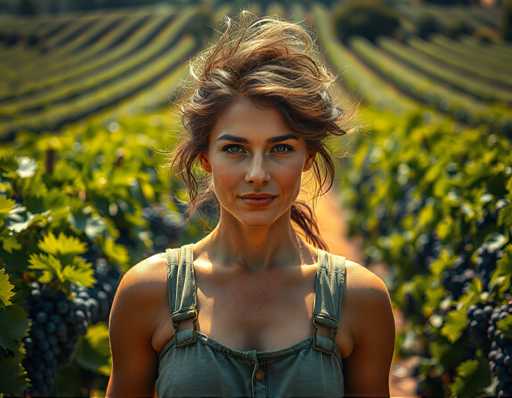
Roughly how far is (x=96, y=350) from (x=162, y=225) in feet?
7.31

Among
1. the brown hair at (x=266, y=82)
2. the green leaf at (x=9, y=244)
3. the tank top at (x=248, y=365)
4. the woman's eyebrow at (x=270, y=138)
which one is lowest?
the tank top at (x=248, y=365)

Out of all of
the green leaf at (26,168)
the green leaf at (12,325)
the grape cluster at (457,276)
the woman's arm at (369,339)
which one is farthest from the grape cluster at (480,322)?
the green leaf at (26,168)

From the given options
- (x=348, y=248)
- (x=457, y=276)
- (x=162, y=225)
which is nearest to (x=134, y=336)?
(x=457, y=276)

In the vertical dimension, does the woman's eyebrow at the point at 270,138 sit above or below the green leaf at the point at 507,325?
above

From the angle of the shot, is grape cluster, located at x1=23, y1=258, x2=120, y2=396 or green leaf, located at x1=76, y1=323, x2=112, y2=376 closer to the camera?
grape cluster, located at x1=23, y1=258, x2=120, y2=396

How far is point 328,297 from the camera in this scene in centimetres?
193

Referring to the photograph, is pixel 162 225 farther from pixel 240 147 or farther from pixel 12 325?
pixel 240 147

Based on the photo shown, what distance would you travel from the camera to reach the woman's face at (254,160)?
1910 millimetres

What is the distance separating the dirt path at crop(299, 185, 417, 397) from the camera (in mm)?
5031

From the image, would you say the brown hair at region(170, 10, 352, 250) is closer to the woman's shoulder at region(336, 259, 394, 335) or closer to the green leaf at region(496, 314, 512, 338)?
the woman's shoulder at region(336, 259, 394, 335)

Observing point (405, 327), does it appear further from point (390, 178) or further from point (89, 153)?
point (89, 153)

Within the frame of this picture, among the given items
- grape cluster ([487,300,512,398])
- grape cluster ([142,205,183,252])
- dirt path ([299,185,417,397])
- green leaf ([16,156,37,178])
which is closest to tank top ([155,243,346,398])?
dirt path ([299,185,417,397])

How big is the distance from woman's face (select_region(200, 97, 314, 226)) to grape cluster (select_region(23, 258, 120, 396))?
4.11 feet

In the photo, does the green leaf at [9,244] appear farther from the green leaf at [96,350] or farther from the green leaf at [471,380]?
the green leaf at [471,380]
